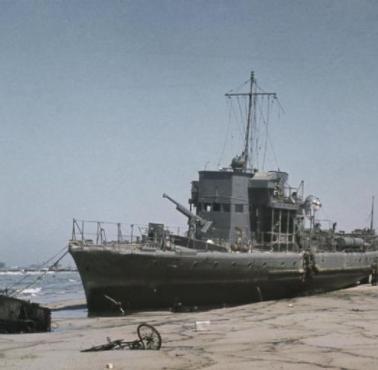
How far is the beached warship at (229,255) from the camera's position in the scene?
23.4 meters

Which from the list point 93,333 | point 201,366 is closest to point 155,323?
point 93,333

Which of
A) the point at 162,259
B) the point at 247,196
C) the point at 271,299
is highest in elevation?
the point at 247,196

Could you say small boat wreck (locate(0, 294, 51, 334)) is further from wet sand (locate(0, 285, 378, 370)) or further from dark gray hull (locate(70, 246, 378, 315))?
dark gray hull (locate(70, 246, 378, 315))

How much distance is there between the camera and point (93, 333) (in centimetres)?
1739

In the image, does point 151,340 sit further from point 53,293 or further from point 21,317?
point 53,293

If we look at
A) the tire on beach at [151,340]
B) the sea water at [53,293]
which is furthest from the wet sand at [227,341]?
the sea water at [53,293]

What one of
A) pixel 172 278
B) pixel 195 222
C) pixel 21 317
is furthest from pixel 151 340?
pixel 195 222

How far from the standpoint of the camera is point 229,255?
2564 centimetres

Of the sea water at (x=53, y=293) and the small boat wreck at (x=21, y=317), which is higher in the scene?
the small boat wreck at (x=21, y=317)

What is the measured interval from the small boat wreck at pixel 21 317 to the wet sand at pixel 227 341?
1.10 metres

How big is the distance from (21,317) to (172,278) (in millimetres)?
7100

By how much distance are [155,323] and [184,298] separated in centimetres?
559

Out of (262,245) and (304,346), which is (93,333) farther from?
(262,245)

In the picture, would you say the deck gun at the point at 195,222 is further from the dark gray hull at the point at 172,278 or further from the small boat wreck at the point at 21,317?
the small boat wreck at the point at 21,317
